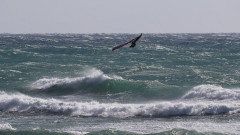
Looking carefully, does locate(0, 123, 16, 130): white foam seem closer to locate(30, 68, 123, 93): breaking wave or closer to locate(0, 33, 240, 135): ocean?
locate(0, 33, 240, 135): ocean

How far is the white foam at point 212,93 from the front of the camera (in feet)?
80.8

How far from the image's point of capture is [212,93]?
1006 inches

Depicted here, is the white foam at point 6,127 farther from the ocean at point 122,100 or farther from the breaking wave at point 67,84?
the breaking wave at point 67,84

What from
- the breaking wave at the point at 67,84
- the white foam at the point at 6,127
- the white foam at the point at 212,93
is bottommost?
the breaking wave at the point at 67,84

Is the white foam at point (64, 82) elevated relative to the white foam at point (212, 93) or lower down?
lower down

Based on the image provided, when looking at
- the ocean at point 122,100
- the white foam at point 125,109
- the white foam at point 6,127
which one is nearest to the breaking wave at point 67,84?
the ocean at point 122,100

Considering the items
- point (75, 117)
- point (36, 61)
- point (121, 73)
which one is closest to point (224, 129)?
point (75, 117)

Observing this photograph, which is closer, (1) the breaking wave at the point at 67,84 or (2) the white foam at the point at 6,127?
(2) the white foam at the point at 6,127

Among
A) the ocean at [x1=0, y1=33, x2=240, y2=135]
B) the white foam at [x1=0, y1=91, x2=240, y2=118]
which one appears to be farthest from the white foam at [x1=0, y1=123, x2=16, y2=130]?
the white foam at [x1=0, y1=91, x2=240, y2=118]

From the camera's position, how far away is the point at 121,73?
120ft

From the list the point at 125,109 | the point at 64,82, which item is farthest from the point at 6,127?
the point at 64,82

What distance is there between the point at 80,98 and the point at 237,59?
27397 millimetres

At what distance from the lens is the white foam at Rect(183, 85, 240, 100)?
80.8ft

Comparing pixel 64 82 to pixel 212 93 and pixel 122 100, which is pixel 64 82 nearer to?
pixel 122 100
